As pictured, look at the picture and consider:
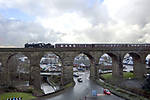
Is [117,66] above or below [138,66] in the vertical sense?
above

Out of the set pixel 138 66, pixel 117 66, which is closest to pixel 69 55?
pixel 117 66

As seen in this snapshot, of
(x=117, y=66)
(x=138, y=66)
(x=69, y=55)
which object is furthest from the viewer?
(x=138, y=66)

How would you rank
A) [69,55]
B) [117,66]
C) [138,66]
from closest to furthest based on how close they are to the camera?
1. [69,55]
2. [117,66]
3. [138,66]

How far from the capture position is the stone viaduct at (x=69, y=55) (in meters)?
30.7

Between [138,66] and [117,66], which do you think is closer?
[117,66]

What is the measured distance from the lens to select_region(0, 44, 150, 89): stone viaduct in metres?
30.7

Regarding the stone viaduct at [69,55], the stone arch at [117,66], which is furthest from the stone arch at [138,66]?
the stone arch at [117,66]

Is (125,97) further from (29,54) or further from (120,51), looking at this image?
(29,54)

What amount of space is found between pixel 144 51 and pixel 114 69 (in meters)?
9.21

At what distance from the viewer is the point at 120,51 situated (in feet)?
112

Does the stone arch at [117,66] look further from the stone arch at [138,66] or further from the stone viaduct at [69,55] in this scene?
the stone arch at [138,66]

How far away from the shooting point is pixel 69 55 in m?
31.8

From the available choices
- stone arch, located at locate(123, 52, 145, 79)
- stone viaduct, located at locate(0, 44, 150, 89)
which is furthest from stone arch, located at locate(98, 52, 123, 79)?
stone arch, located at locate(123, 52, 145, 79)

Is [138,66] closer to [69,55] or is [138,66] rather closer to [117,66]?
[117,66]
